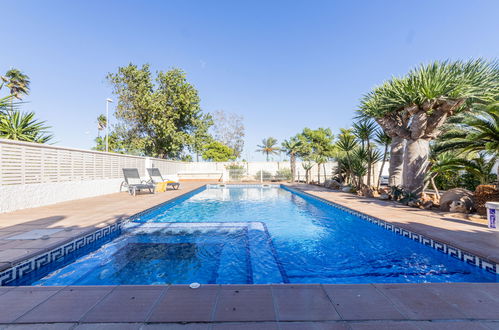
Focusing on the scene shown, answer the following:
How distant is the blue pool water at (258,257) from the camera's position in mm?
3242

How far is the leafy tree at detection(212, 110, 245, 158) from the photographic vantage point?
4128 cm

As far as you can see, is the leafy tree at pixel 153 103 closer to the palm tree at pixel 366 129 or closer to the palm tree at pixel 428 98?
the palm tree at pixel 366 129

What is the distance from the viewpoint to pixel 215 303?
6.72 feet

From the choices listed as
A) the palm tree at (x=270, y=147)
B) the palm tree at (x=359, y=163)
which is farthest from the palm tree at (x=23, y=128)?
the palm tree at (x=270, y=147)

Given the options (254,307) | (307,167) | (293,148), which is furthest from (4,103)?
(293,148)

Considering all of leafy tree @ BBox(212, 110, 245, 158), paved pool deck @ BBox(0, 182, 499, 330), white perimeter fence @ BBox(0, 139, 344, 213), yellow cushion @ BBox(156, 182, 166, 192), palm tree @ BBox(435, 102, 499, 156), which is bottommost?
paved pool deck @ BBox(0, 182, 499, 330)

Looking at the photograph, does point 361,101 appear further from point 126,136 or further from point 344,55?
point 126,136

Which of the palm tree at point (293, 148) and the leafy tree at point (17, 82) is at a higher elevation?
the leafy tree at point (17, 82)

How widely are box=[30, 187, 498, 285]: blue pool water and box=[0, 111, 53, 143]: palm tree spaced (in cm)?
910

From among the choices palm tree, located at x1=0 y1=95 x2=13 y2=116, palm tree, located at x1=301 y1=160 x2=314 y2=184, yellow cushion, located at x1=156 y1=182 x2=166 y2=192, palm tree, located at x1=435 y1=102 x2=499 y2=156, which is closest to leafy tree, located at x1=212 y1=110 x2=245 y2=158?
palm tree, located at x1=301 y1=160 x2=314 y2=184

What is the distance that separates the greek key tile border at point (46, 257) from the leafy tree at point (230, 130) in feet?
121

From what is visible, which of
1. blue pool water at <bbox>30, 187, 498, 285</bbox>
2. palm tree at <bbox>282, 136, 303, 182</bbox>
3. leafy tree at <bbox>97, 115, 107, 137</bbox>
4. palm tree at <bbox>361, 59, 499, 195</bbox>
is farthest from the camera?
leafy tree at <bbox>97, 115, 107, 137</bbox>

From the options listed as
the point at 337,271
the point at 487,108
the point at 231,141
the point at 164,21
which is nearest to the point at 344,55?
the point at 164,21

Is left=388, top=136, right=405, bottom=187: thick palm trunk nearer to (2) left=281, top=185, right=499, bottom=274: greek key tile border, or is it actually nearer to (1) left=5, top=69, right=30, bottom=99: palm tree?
(2) left=281, top=185, right=499, bottom=274: greek key tile border
